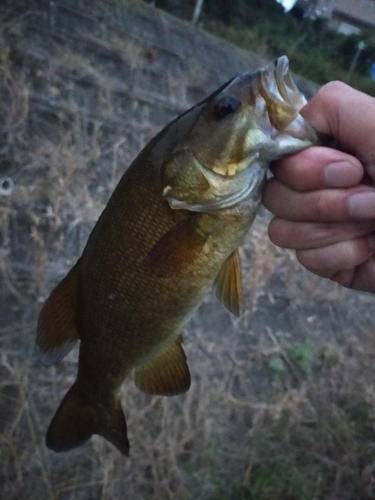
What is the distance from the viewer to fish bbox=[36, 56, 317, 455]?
1.06 m

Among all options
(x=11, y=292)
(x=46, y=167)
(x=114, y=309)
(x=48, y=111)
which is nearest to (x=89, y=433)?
(x=114, y=309)

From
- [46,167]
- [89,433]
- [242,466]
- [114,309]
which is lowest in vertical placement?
[242,466]

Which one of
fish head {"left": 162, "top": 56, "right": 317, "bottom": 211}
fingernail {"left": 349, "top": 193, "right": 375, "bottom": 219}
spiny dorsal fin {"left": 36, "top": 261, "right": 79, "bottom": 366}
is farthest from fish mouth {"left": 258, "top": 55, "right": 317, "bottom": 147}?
spiny dorsal fin {"left": 36, "top": 261, "right": 79, "bottom": 366}

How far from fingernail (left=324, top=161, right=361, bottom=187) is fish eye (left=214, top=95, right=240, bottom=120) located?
222 mm

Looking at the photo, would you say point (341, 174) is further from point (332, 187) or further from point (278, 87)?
point (278, 87)

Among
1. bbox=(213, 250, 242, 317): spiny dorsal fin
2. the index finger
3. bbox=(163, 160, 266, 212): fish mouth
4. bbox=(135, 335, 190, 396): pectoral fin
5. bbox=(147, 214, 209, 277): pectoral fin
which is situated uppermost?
the index finger

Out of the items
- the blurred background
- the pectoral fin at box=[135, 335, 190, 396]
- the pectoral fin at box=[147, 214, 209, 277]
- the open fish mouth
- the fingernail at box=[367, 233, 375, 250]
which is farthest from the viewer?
the blurred background

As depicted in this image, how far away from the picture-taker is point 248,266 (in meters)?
3.14

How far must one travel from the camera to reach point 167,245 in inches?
46.1

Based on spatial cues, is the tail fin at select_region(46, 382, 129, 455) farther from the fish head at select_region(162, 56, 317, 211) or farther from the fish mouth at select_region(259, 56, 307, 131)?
the fish mouth at select_region(259, 56, 307, 131)

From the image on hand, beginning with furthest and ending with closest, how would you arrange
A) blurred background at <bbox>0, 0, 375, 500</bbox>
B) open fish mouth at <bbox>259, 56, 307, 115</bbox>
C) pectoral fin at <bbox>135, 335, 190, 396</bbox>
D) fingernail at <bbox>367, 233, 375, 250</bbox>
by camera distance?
blurred background at <bbox>0, 0, 375, 500</bbox>
pectoral fin at <bbox>135, 335, 190, 396</bbox>
fingernail at <bbox>367, 233, 375, 250</bbox>
open fish mouth at <bbox>259, 56, 307, 115</bbox>

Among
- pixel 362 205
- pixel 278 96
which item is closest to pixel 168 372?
pixel 362 205

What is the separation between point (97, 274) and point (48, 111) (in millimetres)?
2266

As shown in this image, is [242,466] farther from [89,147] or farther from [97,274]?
[89,147]
